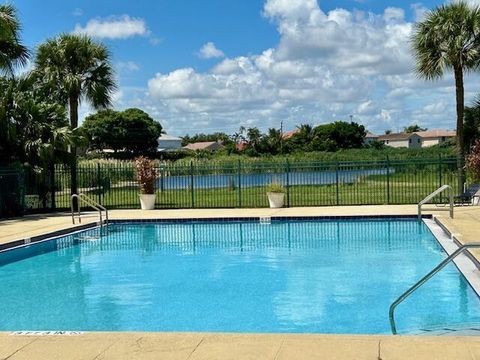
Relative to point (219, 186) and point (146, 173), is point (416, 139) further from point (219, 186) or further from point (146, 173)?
point (146, 173)

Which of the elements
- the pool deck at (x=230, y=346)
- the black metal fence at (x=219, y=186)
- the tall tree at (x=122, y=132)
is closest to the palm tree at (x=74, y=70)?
the black metal fence at (x=219, y=186)

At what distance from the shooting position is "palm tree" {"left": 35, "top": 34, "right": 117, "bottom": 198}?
67.7ft

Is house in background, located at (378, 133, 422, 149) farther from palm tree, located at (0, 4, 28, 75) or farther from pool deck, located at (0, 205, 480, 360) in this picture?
pool deck, located at (0, 205, 480, 360)

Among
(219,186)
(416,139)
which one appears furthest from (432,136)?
(219,186)

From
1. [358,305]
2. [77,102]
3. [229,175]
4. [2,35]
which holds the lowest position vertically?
[358,305]

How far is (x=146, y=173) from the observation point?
1966 centimetres

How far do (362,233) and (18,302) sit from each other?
28.6 feet

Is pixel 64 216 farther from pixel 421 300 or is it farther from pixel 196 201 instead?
pixel 421 300

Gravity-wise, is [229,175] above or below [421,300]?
above

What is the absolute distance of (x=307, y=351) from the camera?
4664mm

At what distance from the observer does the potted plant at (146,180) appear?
19578mm

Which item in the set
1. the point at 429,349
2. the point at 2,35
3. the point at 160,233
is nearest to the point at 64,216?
the point at 160,233

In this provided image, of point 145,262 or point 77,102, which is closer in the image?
point 145,262

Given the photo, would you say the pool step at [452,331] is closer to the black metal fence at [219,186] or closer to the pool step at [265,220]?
the pool step at [265,220]
